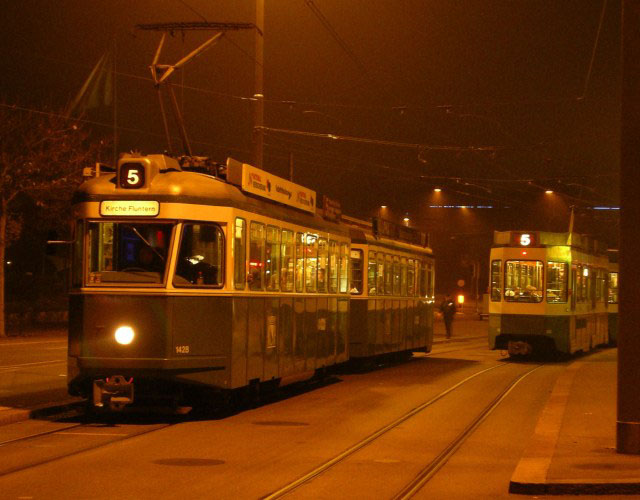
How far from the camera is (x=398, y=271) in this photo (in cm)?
2581

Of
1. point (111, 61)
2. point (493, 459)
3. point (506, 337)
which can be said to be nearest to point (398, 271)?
point (506, 337)

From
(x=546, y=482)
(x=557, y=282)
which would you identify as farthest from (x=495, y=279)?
(x=546, y=482)

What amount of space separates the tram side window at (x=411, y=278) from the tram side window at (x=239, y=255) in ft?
43.2

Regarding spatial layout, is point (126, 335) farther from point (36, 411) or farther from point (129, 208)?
point (36, 411)

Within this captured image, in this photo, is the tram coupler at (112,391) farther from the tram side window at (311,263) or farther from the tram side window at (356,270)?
the tram side window at (356,270)

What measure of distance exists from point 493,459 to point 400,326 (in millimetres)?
14926

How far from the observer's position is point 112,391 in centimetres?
1276

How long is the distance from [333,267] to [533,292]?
32.8 ft

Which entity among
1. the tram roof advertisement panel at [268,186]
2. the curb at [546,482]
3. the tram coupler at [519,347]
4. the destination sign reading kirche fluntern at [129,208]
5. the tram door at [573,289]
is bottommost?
the curb at [546,482]

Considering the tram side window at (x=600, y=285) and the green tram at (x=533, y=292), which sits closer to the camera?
the green tram at (x=533, y=292)

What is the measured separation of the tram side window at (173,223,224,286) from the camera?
519 inches

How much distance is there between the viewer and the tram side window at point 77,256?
43.1ft

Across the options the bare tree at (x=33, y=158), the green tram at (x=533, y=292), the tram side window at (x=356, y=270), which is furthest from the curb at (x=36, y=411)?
the bare tree at (x=33, y=158)

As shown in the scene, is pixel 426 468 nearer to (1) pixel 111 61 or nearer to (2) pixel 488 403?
(2) pixel 488 403
